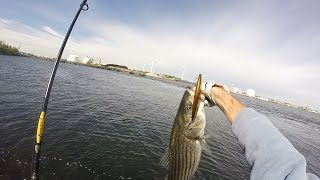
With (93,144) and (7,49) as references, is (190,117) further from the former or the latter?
(7,49)

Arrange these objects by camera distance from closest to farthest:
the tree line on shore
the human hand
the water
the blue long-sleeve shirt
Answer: the blue long-sleeve shirt
the human hand
the water
the tree line on shore

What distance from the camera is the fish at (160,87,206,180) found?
268 cm

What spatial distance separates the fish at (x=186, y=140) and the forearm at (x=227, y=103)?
25 cm

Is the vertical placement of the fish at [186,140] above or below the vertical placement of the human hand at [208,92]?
below

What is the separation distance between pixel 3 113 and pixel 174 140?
20.2 m

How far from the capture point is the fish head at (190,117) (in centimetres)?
263

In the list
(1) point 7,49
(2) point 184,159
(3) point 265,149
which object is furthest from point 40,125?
(1) point 7,49

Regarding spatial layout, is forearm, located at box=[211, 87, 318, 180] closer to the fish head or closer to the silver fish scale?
the fish head

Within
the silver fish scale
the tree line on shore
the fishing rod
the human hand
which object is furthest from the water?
the tree line on shore

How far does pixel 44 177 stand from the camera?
36.0ft

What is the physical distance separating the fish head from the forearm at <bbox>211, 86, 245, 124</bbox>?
26cm

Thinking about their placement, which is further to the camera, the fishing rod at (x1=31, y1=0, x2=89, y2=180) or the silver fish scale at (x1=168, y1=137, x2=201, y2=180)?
the fishing rod at (x1=31, y1=0, x2=89, y2=180)

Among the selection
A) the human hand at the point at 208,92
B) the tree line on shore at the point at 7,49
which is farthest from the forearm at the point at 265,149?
the tree line on shore at the point at 7,49

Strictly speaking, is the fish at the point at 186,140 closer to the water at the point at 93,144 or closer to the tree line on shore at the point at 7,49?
the water at the point at 93,144
